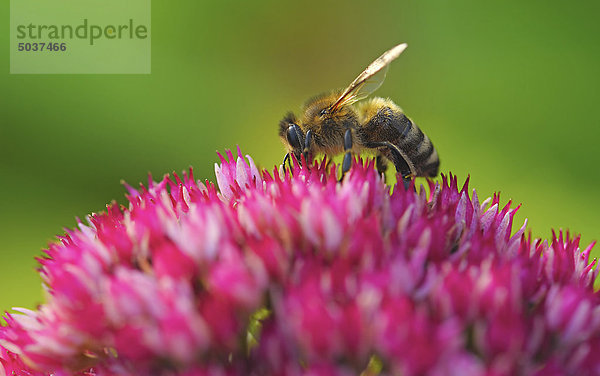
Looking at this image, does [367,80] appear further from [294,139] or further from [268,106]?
[268,106]

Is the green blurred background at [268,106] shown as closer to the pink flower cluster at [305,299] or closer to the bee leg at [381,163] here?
the bee leg at [381,163]

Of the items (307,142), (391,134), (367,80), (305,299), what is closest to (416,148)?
(391,134)

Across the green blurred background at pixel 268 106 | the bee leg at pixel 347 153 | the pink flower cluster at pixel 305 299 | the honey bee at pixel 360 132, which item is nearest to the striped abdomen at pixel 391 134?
the honey bee at pixel 360 132

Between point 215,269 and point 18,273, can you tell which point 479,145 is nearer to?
point 18,273

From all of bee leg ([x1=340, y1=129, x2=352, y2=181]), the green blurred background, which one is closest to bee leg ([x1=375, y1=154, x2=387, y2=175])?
bee leg ([x1=340, y1=129, x2=352, y2=181])

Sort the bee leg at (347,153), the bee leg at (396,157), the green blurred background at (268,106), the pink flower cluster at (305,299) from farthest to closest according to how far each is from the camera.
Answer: the green blurred background at (268,106) → the bee leg at (396,157) → the bee leg at (347,153) → the pink flower cluster at (305,299)

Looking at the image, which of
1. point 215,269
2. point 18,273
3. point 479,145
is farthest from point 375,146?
point 18,273
